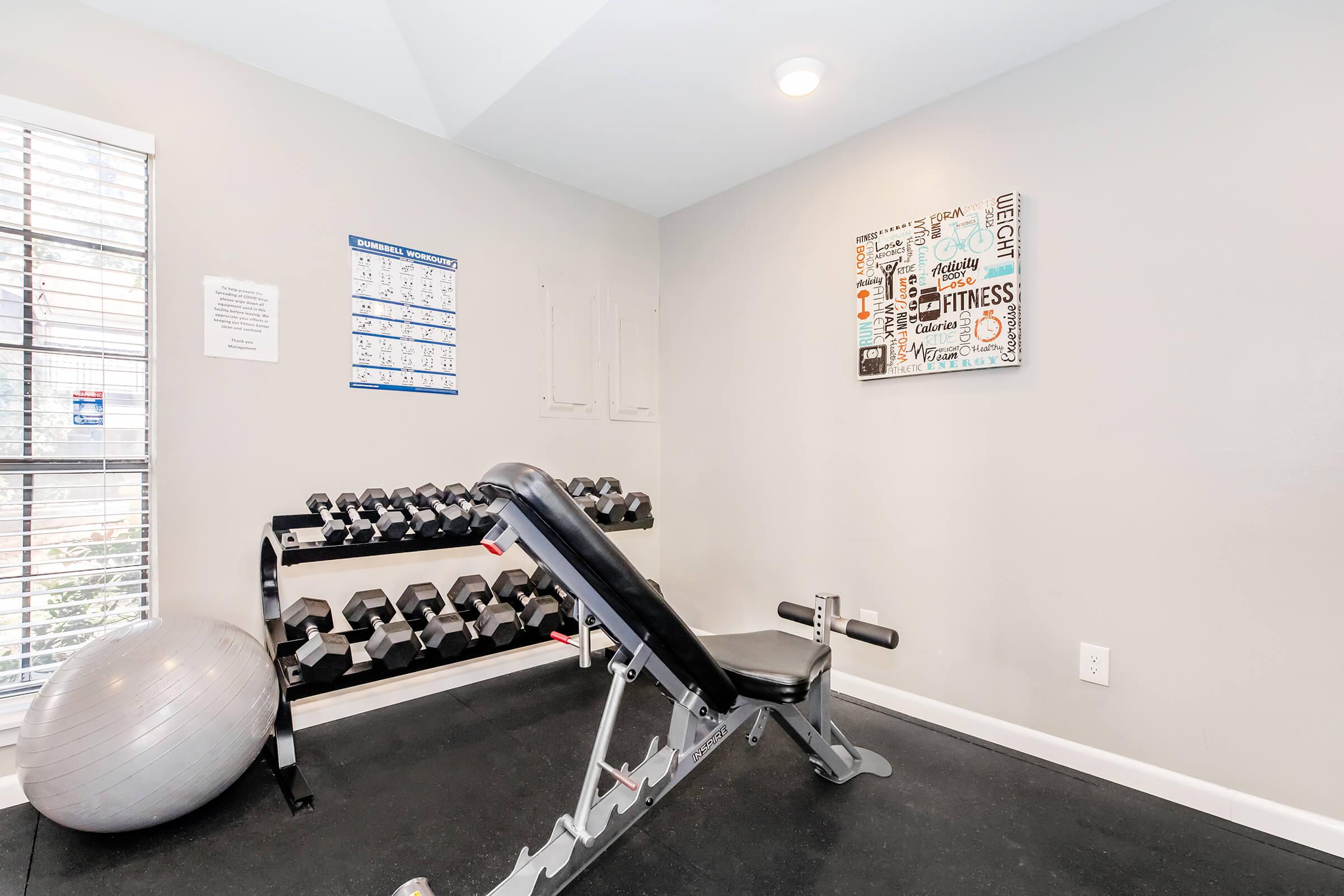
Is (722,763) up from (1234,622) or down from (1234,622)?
down

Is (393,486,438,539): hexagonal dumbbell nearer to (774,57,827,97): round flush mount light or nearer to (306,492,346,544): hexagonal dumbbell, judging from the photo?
(306,492,346,544): hexagonal dumbbell

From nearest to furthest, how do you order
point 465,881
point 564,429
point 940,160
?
point 465,881 → point 940,160 → point 564,429

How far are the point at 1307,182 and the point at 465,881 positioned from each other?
2770 mm

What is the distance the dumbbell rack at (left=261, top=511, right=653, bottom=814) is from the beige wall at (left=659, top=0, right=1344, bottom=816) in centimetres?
153

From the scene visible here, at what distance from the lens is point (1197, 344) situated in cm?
173

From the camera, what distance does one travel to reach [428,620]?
77.1 inches

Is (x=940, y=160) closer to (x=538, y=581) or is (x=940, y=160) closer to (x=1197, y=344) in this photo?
(x=1197, y=344)

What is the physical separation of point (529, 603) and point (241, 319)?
1412mm

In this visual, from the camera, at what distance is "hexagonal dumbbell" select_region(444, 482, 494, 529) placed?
6.70 feet

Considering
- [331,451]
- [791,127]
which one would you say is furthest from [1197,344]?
[331,451]

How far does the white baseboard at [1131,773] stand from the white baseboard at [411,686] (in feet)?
4.72

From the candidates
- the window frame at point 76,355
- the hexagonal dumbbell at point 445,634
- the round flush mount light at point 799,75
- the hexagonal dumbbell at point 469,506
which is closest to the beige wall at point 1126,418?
the round flush mount light at point 799,75

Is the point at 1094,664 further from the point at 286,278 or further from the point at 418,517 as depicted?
the point at 286,278

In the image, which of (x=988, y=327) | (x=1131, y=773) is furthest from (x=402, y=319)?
(x=1131, y=773)
